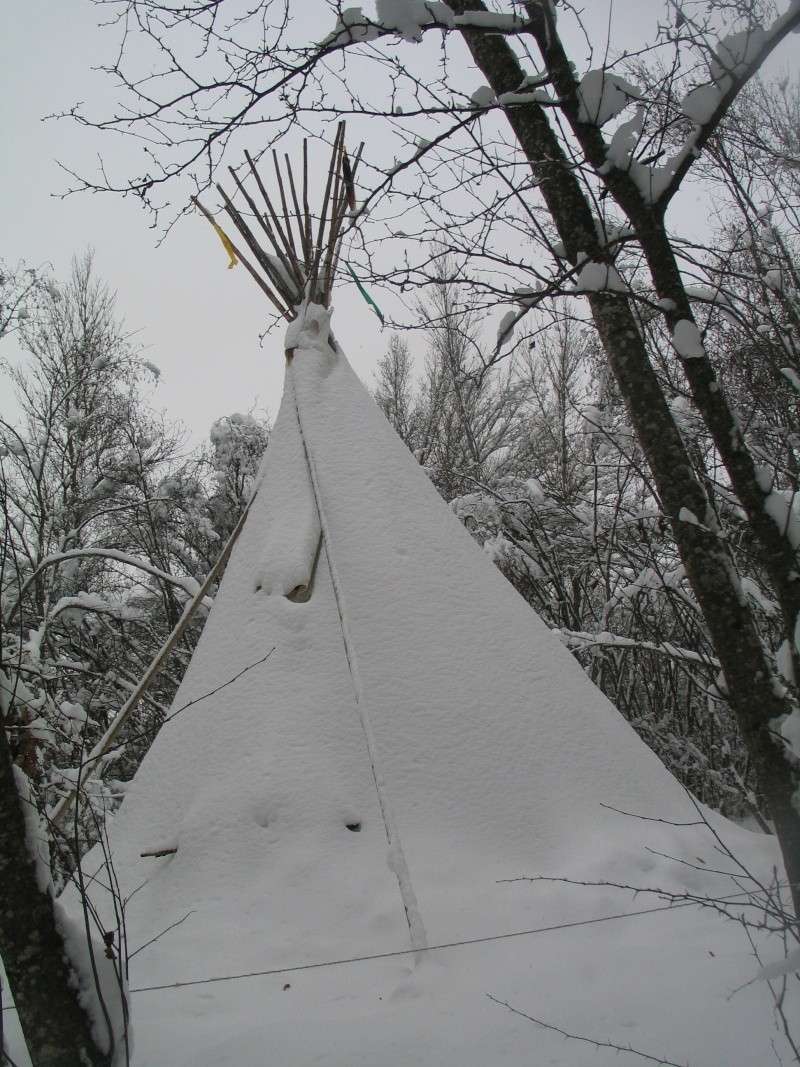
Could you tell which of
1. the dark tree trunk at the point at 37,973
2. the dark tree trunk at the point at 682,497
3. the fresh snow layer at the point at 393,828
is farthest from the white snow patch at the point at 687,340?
the dark tree trunk at the point at 37,973

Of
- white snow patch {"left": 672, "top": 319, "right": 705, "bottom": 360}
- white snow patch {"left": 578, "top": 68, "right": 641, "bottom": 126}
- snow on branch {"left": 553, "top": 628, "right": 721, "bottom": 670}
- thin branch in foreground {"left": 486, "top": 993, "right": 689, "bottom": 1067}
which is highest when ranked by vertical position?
white snow patch {"left": 578, "top": 68, "right": 641, "bottom": 126}

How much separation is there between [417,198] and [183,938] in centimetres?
203

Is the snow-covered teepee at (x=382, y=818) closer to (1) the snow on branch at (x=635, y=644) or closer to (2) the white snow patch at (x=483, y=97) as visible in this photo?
(1) the snow on branch at (x=635, y=644)

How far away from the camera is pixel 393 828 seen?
1.84 meters

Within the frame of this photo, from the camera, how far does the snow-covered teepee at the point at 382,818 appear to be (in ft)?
4.98

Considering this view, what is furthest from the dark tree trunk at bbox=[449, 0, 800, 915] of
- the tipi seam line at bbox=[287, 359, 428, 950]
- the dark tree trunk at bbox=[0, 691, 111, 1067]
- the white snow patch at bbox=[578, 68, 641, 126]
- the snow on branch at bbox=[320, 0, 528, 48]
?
the dark tree trunk at bbox=[0, 691, 111, 1067]

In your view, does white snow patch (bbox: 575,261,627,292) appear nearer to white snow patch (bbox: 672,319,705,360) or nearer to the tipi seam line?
white snow patch (bbox: 672,319,705,360)

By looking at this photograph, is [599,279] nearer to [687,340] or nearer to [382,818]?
[687,340]

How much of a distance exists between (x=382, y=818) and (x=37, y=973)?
952 mm

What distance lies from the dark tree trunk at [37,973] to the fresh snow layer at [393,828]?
254 mm

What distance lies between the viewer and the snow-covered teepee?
4.98 ft

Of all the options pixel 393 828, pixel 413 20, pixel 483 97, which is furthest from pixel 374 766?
pixel 413 20

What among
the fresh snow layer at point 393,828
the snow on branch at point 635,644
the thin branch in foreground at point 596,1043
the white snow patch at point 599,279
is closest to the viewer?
the thin branch in foreground at point 596,1043

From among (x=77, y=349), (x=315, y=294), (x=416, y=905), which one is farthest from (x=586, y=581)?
(x=77, y=349)
